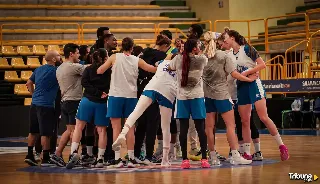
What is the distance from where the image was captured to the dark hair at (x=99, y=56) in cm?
1164

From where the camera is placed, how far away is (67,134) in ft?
40.2

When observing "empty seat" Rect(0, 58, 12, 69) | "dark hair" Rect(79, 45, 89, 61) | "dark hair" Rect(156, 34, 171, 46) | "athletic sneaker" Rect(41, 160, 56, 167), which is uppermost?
"empty seat" Rect(0, 58, 12, 69)

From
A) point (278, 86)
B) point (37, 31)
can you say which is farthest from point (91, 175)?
point (37, 31)

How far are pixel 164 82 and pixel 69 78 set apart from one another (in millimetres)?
1642

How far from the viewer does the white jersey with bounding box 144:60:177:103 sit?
1141cm

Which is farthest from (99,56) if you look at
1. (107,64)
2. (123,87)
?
(123,87)

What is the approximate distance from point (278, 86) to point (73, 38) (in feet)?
26.9

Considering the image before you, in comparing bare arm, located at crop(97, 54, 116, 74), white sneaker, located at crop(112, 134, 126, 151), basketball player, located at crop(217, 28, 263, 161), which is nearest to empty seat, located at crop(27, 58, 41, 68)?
basketball player, located at crop(217, 28, 263, 161)

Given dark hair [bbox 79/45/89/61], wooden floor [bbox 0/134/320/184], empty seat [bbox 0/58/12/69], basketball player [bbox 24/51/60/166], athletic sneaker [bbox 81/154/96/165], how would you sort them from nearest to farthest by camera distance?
wooden floor [bbox 0/134/320/184]
athletic sneaker [bbox 81/154/96/165]
basketball player [bbox 24/51/60/166]
dark hair [bbox 79/45/89/61]
empty seat [bbox 0/58/12/69]

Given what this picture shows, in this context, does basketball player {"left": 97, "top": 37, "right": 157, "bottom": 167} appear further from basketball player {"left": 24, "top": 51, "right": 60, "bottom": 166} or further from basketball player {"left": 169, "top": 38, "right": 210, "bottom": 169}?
basketball player {"left": 24, "top": 51, "right": 60, "bottom": 166}

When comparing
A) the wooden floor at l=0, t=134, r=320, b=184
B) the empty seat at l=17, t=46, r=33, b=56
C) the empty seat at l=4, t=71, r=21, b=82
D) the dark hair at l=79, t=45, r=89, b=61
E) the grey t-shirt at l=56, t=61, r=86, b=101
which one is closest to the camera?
the wooden floor at l=0, t=134, r=320, b=184

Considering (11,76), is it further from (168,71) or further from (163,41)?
(168,71)

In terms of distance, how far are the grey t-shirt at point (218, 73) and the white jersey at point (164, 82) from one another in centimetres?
53

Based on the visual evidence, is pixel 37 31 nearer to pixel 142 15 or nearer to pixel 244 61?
pixel 142 15
